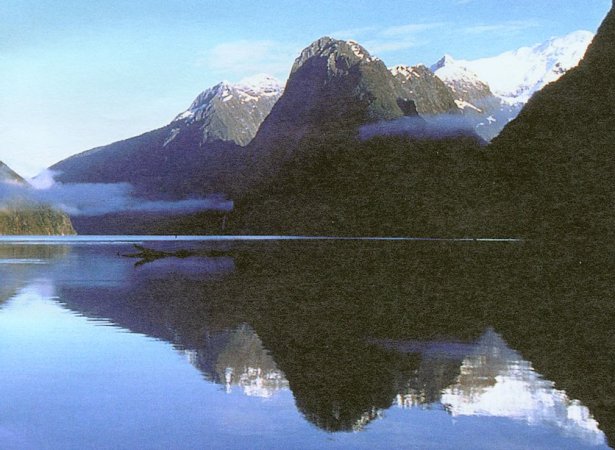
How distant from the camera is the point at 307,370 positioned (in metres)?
29.8

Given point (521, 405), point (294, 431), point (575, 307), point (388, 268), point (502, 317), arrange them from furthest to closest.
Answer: point (388, 268), point (575, 307), point (502, 317), point (521, 405), point (294, 431)

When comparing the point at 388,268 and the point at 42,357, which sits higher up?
the point at 388,268

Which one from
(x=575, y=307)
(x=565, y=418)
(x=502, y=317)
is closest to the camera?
(x=565, y=418)

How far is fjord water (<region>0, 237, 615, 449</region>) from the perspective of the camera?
68.2 feet

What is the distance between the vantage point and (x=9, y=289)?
67.8m

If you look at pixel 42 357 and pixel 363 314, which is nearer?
pixel 42 357

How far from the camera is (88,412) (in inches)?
896

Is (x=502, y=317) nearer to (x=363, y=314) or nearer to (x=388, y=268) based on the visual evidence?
(x=363, y=314)

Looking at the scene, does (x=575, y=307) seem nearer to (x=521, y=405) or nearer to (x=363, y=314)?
(x=363, y=314)

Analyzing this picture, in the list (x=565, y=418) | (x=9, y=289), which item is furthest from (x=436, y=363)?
(x=9, y=289)

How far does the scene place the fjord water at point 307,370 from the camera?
20781mm

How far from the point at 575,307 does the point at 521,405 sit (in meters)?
31.6

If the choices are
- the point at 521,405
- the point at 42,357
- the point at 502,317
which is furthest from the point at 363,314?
the point at 521,405

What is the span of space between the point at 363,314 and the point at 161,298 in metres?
18.6
